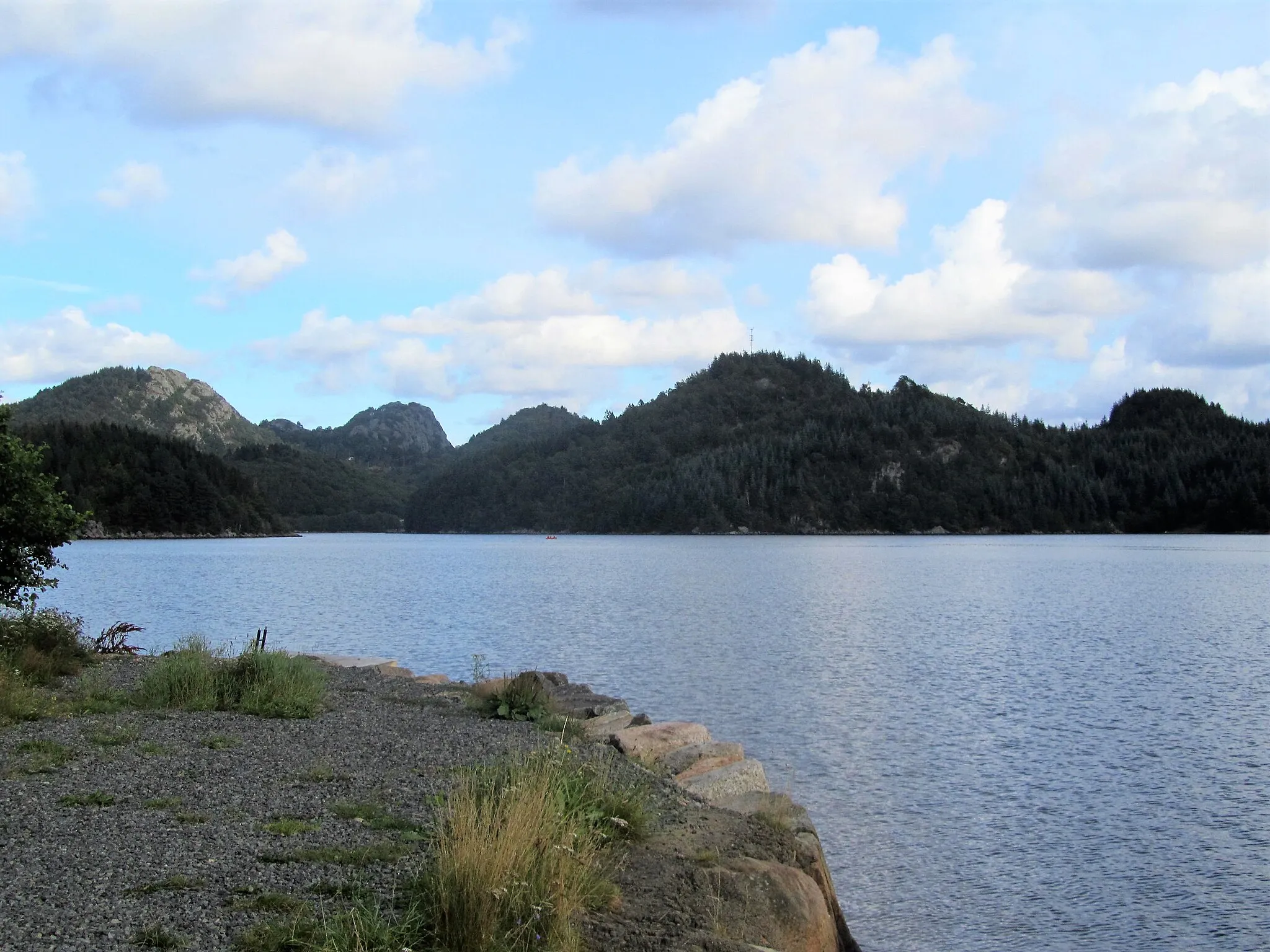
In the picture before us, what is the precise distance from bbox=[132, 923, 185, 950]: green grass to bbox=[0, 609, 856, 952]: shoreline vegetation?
20 mm

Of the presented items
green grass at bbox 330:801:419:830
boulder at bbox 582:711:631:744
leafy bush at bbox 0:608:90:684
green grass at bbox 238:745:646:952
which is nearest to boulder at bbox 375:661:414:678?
leafy bush at bbox 0:608:90:684

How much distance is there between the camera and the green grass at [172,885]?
688cm

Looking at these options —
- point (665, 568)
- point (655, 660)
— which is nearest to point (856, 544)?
point (665, 568)

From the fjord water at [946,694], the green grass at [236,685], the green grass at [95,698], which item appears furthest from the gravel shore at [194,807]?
the fjord water at [946,694]

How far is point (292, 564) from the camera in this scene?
9362cm

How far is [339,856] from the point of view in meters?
7.75

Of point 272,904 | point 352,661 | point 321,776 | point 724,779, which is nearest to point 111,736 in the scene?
point 321,776

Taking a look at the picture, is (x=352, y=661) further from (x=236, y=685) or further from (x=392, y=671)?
(x=236, y=685)

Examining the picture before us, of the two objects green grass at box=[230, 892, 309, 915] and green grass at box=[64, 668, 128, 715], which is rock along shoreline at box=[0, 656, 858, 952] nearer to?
green grass at box=[230, 892, 309, 915]

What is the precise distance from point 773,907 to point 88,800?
602cm

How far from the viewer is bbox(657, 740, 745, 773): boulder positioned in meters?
13.9

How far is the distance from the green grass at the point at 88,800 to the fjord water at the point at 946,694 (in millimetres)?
7554

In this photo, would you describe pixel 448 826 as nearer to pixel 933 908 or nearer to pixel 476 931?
pixel 476 931

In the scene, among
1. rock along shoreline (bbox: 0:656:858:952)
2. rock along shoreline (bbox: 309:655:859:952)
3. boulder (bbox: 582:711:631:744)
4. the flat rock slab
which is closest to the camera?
rock along shoreline (bbox: 0:656:858:952)
